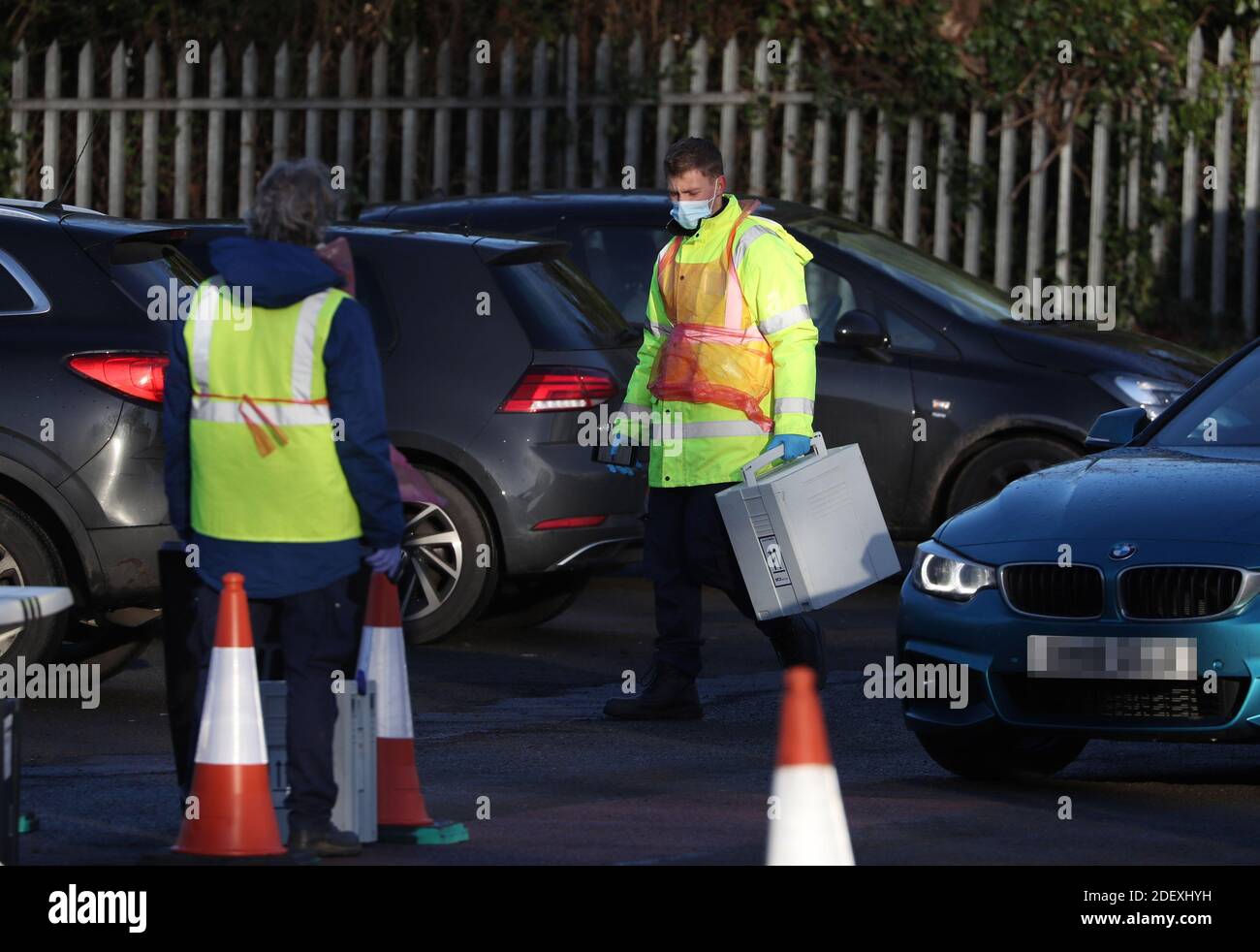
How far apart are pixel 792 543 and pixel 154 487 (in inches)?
86.4

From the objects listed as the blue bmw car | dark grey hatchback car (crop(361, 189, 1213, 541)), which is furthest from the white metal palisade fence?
the blue bmw car

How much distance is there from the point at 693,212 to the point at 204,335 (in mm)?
2869

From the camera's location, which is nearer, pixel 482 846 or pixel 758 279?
pixel 482 846

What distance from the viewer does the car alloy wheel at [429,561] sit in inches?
396

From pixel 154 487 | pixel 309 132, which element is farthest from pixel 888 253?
pixel 309 132

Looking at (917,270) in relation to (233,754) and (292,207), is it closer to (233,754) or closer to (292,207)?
(292,207)

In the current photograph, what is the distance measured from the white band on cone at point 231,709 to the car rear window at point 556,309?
15.0 ft

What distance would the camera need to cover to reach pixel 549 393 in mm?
10078

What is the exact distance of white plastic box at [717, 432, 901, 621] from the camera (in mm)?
8172

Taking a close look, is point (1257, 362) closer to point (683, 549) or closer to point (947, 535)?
point (947, 535)

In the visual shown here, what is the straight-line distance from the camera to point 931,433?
11.7 metres

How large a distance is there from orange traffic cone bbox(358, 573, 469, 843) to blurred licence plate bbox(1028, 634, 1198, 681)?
174 centimetres

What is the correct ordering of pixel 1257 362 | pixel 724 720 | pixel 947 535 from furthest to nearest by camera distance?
1. pixel 724 720
2. pixel 1257 362
3. pixel 947 535

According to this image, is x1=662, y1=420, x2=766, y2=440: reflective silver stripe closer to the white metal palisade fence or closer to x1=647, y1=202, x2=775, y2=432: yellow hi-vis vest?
x1=647, y1=202, x2=775, y2=432: yellow hi-vis vest
